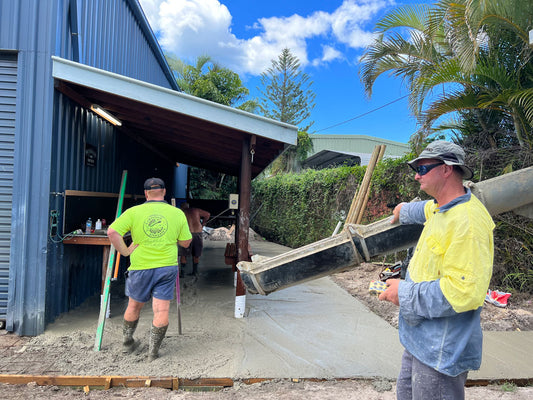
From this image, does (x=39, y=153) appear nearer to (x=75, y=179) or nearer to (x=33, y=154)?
(x=33, y=154)

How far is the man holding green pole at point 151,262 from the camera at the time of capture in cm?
360

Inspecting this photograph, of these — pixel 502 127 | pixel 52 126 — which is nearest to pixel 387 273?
pixel 502 127

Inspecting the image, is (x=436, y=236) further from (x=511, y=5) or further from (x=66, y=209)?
(x=511, y=5)

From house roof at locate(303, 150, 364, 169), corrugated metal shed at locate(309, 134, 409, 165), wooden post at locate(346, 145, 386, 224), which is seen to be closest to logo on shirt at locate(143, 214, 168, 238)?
wooden post at locate(346, 145, 386, 224)

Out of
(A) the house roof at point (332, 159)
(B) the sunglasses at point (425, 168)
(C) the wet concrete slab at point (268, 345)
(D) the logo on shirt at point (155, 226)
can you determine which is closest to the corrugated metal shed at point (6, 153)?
(C) the wet concrete slab at point (268, 345)

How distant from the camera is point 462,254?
160 cm

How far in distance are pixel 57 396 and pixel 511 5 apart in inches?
281

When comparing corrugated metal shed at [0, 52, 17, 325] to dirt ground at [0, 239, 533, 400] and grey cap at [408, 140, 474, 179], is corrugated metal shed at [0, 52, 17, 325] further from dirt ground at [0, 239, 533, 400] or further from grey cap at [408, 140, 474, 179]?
grey cap at [408, 140, 474, 179]

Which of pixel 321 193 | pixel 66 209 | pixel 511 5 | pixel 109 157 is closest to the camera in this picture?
pixel 66 209

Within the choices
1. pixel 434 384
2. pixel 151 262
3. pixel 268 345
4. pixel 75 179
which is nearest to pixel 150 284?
pixel 151 262

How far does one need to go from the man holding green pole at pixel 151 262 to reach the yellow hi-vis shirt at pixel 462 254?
2657mm

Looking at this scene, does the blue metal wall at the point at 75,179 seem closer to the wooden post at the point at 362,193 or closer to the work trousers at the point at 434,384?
the wooden post at the point at 362,193

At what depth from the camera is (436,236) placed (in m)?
1.78

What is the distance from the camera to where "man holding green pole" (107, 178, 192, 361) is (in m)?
3.60
